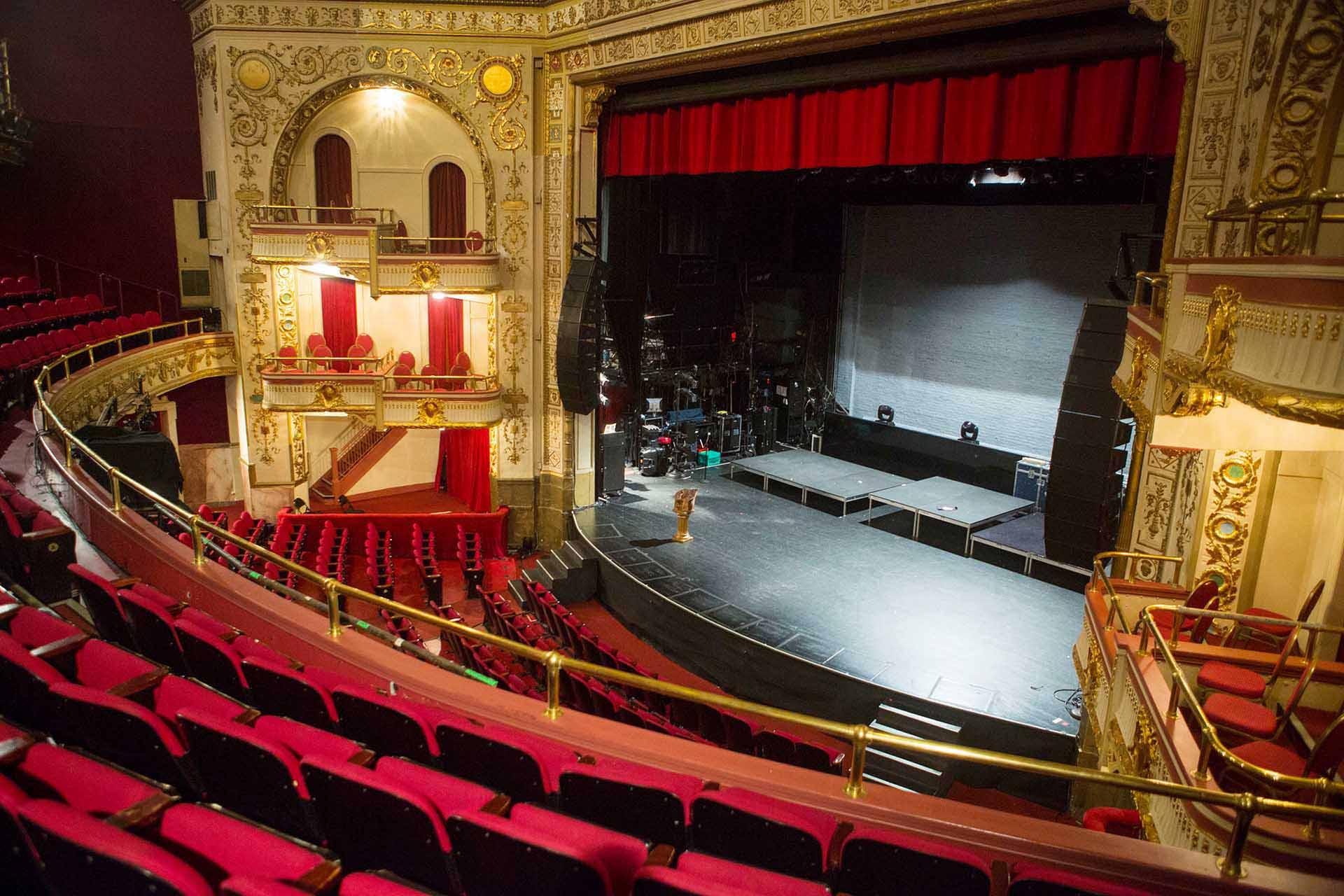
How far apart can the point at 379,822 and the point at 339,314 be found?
44.9 ft

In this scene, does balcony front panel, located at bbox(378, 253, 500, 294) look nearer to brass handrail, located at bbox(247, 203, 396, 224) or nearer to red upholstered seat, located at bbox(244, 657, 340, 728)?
brass handrail, located at bbox(247, 203, 396, 224)

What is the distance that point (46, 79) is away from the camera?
14.1 metres

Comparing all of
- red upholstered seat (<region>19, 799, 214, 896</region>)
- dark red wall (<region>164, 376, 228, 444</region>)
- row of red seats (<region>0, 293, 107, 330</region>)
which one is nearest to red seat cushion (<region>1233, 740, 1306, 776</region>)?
red upholstered seat (<region>19, 799, 214, 896</region>)

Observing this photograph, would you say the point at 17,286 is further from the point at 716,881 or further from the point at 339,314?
the point at 716,881

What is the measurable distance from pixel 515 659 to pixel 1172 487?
21.2 feet

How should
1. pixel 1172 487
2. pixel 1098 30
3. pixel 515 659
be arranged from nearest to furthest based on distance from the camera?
pixel 1172 487 < pixel 1098 30 < pixel 515 659

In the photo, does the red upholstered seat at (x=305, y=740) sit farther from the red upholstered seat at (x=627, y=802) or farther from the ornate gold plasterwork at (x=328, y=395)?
the ornate gold plasterwork at (x=328, y=395)

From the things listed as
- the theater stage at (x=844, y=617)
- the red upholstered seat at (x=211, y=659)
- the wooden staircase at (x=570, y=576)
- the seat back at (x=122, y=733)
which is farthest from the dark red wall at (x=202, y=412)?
the seat back at (x=122, y=733)

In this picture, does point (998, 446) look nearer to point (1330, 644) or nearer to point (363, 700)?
point (1330, 644)

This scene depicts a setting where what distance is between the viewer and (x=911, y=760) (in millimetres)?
7535

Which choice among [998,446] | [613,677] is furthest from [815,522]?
[613,677]

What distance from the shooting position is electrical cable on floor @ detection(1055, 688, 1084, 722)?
7.39 meters

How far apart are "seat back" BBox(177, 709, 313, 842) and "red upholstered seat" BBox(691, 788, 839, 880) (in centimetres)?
125

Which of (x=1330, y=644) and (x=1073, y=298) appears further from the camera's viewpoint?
(x=1073, y=298)
